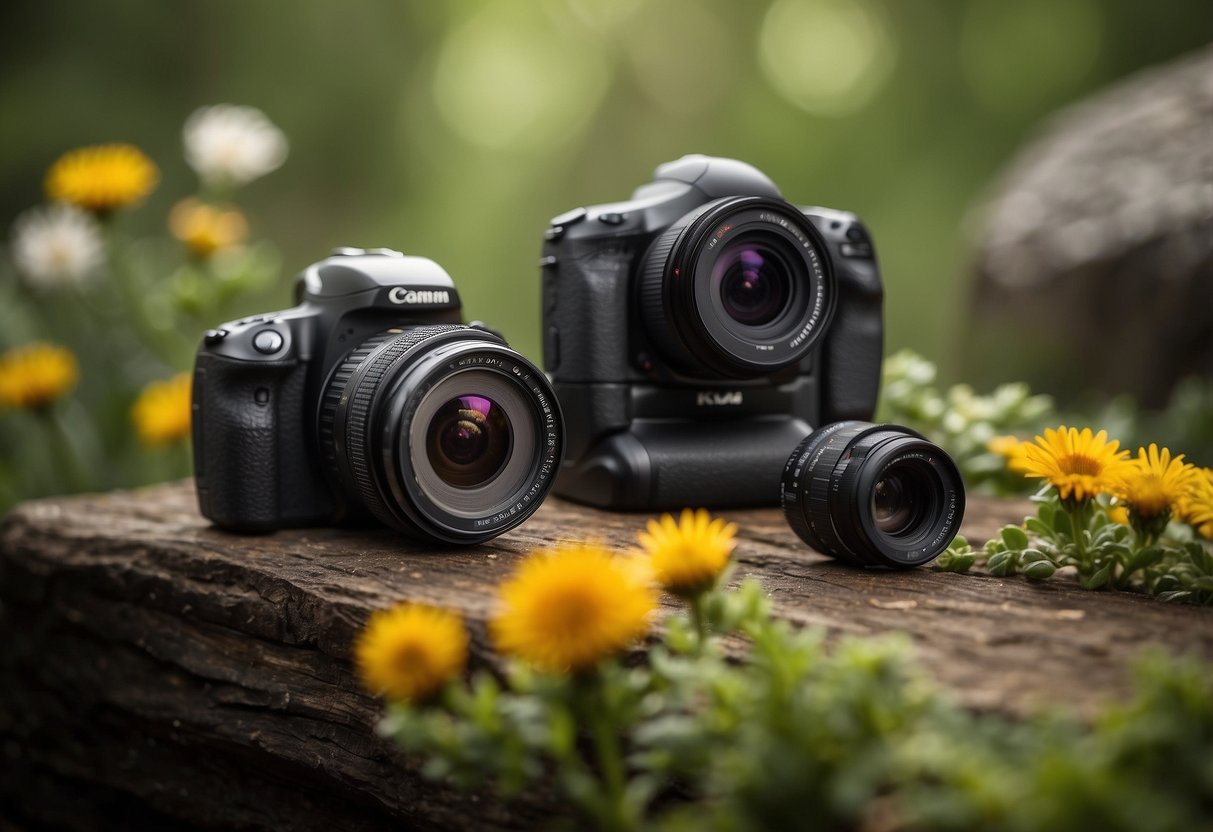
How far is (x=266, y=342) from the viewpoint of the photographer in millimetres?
1837

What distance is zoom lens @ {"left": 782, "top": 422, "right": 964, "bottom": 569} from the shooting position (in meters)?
1.50

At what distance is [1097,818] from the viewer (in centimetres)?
81

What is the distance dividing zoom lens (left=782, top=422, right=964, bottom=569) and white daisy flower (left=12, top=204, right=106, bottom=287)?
2.07 meters

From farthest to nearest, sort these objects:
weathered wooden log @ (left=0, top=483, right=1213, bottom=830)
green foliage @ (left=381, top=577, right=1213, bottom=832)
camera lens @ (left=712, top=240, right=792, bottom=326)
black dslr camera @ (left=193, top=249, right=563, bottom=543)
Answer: camera lens @ (left=712, top=240, right=792, bottom=326) < black dslr camera @ (left=193, top=249, right=563, bottom=543) < weathered wooden log @ (left=0, top=483, right=1213, bottom=830) < green foliage @ (left=381, top=577, right=1213, bottom=832)

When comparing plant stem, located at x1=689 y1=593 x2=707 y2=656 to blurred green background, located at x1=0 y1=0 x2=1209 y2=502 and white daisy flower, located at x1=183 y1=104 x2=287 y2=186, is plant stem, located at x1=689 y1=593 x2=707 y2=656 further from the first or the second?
blurred green background, located at x1=0 y1=0 x2=1209 y2=502

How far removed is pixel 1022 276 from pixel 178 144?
10.8ft

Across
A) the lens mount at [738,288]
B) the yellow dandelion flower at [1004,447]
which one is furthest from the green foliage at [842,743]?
the yellow dandelion flower at [1004,447]

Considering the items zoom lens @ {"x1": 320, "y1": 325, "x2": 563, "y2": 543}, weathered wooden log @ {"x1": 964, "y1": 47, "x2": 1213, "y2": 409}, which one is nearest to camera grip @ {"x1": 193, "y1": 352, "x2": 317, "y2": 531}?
zoom lens @ {"x1": 320, "y1": 325, "x2": 563, "y2": 543}

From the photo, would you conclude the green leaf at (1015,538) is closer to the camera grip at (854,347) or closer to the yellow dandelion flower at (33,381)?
the camera grip at (854,347)

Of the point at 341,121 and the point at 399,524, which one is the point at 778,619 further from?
the point at 341,121

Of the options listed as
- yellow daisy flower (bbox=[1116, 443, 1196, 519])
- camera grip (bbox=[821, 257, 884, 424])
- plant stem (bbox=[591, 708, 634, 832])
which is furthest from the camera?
camera grip (bbox=[821, 257, 884, 424])

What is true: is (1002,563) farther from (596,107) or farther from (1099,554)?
(596,107)

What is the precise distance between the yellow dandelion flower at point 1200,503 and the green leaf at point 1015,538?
197 mm

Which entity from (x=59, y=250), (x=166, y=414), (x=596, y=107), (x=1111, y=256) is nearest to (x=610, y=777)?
(x=166, y=414)
